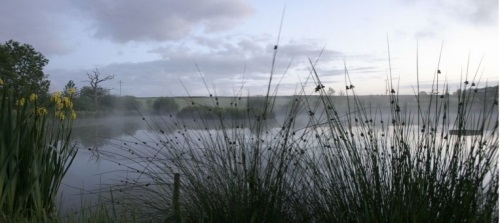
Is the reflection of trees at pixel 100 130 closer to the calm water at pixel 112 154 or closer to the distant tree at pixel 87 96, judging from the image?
the calm water at pixel 112 154

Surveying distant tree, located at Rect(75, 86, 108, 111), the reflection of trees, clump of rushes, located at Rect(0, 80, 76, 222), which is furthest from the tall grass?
distant tree, located at Rect(75, 86, 108, 111)

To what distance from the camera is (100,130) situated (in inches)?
217

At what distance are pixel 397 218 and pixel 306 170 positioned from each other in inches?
34.0

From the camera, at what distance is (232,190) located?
274 cm

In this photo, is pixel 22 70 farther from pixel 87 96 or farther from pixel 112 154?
pixel 112 154

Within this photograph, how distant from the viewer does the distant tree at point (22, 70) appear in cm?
399

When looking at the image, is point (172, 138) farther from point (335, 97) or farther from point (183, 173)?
point (335, 97)

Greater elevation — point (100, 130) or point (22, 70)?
point (22, 70)

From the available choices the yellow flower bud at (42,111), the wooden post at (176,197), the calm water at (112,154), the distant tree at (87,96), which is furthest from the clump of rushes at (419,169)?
the distant tree at (87,96)

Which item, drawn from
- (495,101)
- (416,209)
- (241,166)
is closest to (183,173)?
(241,166)

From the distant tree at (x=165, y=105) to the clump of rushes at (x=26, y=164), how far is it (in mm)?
954

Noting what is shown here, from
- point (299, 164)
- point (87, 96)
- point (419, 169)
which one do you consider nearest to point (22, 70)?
point (87, 96)

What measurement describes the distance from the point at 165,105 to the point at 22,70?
311 cm

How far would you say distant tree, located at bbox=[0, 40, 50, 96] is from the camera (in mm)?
3992
